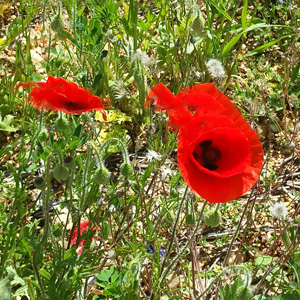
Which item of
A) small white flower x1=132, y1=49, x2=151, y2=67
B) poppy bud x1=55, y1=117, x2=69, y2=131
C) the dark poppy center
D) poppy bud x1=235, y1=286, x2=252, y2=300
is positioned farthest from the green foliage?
small white flower x1=132, y1=49, x2=151, y2=67

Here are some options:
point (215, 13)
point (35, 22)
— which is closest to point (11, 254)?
point (215, 13)

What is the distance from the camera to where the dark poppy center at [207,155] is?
146cm

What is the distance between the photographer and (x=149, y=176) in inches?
90.9

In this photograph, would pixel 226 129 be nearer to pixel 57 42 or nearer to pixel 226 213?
pixel 226 213

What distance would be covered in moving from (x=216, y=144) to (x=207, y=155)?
6 cm

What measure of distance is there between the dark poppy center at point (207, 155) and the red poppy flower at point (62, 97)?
445 mm

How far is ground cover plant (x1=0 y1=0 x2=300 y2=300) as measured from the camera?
1398mm

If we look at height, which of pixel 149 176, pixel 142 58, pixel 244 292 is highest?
pixel 142 58

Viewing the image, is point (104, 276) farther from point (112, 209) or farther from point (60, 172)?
point (60, 172)

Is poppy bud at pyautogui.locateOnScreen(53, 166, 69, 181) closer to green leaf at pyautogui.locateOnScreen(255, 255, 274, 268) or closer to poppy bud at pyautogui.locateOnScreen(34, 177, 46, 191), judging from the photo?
poppy bud at pyautogui.locateOnScreen(34, 177, 46, 191)

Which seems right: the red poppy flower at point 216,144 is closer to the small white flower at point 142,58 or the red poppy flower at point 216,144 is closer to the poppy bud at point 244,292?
the poppy bud at point 244,292

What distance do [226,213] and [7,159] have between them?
1.41 m

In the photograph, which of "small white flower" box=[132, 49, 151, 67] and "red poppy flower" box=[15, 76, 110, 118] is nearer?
"red poppy flower" box=[15, 76, 110, 118]

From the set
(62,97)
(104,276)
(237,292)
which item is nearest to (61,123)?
(62,97)
